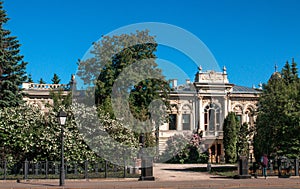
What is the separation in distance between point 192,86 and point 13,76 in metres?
23.7

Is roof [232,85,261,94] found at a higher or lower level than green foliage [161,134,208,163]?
higher

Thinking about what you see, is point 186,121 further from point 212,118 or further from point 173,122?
point 212,118

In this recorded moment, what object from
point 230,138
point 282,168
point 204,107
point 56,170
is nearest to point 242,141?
point 230,138

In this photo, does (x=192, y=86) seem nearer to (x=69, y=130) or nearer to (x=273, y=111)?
(x=273, y=111)

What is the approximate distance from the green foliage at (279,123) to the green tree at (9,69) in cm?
1950

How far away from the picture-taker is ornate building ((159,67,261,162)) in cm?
5262

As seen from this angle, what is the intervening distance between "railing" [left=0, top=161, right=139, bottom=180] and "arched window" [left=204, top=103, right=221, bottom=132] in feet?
92.0

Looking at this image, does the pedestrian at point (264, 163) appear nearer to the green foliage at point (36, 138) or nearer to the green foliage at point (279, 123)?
the green foliage at point (279, 123)

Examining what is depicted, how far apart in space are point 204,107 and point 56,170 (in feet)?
102

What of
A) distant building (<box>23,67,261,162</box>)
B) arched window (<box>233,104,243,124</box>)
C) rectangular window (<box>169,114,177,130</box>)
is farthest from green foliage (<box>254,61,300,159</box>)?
arched window (<box>233,104,243,124</box>)

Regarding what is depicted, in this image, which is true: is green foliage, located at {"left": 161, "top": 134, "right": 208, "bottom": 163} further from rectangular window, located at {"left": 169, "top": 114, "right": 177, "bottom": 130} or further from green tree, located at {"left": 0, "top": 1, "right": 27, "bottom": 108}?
green tree, located at {"left": 0, "top": 1, "right": 27, "bottom": 108}

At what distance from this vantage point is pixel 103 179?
969 inches

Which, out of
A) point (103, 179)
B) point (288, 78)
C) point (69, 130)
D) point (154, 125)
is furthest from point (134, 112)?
point (288, 78)

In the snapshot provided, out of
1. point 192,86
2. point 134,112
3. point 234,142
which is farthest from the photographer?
point 192,86
